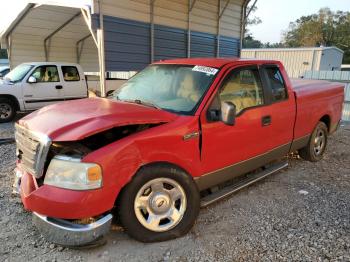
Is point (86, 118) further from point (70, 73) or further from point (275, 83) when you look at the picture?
point (70, 73)

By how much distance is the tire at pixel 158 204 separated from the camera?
2.92m

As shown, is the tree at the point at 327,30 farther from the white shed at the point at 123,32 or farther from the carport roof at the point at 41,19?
the carport roof at the point at 41,19

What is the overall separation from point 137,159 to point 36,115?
4.56 ft

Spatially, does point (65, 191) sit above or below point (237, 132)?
below

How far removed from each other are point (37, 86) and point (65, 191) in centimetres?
808

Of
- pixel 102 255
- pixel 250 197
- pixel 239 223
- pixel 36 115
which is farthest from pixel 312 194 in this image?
pixel 36 115

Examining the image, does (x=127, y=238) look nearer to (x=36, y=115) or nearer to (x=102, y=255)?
(x=102, y=255)

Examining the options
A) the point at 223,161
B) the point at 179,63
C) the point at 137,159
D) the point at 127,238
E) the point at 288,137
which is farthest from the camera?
the point at 288,137

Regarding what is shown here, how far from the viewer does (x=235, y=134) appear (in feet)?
12.2

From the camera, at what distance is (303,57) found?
2823 centimetres

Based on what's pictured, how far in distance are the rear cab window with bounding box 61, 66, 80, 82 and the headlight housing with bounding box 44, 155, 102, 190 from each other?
8.37 m

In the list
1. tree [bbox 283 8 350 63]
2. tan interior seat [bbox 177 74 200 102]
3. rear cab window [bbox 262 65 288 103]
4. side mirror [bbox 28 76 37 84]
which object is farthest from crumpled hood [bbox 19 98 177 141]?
tree [bbox 283 8 350 63]

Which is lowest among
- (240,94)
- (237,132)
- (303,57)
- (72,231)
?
(72,231)

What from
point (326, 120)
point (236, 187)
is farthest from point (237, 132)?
point (326, 120)
